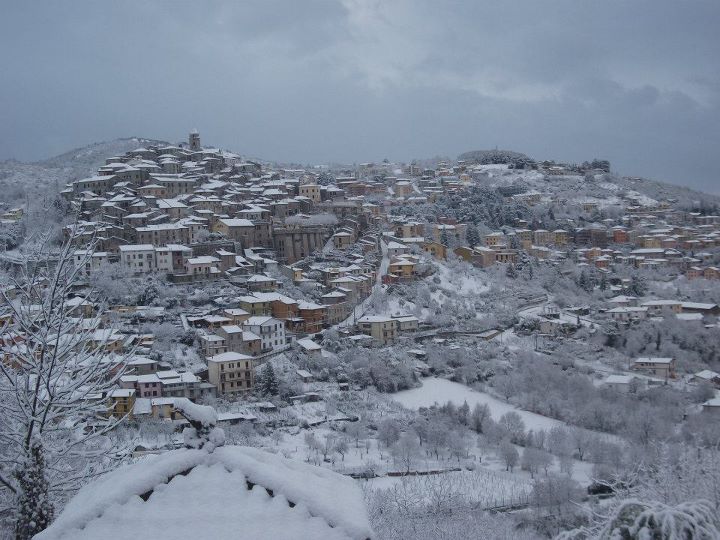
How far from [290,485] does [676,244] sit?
43.6m

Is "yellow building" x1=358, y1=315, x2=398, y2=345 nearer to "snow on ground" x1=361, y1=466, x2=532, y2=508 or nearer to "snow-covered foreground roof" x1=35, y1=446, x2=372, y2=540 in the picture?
"snow on ground" x1=361, y1=466, x2=532, y2=508

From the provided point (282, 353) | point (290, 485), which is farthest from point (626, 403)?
point (290, 485)

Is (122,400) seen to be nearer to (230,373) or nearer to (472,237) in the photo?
(230,373)

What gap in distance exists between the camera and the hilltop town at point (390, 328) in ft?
51.9

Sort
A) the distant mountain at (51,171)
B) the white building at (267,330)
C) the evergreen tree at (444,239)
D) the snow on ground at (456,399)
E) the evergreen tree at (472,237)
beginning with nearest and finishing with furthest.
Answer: the snow on ground at (456,399), the white building at (267,330), the evergreen tree at (444,239), the distant mountain at (51,171), the evergreen tree at (472,237)

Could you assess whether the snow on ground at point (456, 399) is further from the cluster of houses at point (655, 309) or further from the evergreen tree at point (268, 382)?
the cluster of houses at point (655, 309)

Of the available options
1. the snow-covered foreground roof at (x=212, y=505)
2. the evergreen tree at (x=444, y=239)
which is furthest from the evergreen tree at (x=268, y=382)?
the evergreen tree at (x=444, y=239)

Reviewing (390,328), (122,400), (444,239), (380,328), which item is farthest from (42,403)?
(444,239)

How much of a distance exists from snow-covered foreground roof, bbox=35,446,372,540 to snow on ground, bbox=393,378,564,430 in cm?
1699

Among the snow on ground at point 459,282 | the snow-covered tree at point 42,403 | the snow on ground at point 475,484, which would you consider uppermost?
the snow-covered tree at point 42,403

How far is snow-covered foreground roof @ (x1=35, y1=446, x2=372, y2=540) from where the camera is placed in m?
2.86

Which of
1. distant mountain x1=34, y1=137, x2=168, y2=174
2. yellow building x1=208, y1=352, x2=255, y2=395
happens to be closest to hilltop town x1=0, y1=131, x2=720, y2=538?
yellow building x1=208, y1=352, x2=255, y2=395

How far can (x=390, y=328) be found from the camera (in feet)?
80.7

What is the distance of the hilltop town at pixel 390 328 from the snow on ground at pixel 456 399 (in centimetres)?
10
